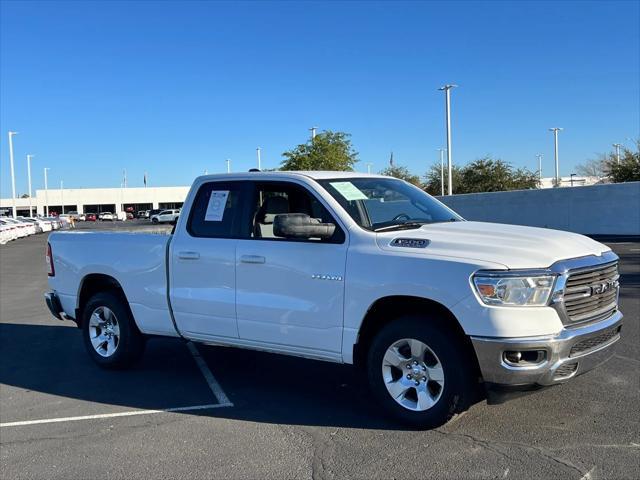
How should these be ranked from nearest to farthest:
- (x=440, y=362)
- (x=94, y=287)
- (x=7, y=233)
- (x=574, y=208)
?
(x=440, y=362)
(x=94, y=287)
(x=574, y=208)
(x=7, y=233)

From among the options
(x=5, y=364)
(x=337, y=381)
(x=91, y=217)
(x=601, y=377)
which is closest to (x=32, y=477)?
(x=337, y=381)

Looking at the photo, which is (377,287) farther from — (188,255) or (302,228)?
(188,255)

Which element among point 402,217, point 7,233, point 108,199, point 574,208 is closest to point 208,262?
point 402,217

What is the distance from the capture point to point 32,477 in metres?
4.13

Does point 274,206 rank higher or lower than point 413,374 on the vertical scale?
higher

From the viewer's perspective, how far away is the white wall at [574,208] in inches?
1024

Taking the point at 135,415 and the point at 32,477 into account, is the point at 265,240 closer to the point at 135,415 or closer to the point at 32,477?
the point at 135,415

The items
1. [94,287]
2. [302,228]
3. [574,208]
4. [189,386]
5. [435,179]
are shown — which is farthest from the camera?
[435,179]

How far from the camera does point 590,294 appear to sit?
174 inches

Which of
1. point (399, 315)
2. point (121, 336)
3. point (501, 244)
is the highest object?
point (501, 244)

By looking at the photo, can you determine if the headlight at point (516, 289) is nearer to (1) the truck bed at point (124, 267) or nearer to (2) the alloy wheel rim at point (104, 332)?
(1) the truck bed at point (124, 267)

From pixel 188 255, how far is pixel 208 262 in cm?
28

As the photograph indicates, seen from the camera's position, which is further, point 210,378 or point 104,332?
point 104,332

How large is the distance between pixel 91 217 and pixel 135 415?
9428 centimetres
